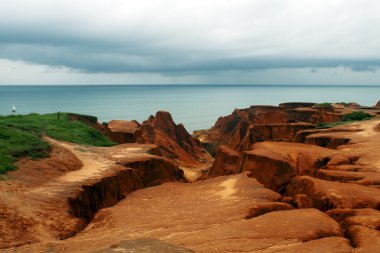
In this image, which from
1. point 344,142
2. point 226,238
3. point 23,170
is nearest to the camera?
point 226,238

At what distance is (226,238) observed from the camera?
12.6 m

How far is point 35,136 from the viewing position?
28641mm

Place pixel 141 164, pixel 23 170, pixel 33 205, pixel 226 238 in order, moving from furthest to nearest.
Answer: pixel 141 164, pixel 23 170, pixel 33 205, pixel 226 238

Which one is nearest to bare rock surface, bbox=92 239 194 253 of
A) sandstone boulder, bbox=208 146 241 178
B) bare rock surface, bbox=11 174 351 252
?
bare rock surface, bbox=11 174 351 252

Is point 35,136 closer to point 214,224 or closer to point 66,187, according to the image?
point 66,187

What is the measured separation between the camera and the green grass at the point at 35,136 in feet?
77.6

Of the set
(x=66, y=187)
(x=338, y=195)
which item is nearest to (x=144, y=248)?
(x=338, y=195)

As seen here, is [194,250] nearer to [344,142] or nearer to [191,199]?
[191,199]

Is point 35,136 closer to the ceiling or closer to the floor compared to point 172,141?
closer to the ceiling

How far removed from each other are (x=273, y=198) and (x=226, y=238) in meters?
5.07

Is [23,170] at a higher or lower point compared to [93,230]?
higher

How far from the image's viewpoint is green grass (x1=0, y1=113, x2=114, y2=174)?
2366 cm

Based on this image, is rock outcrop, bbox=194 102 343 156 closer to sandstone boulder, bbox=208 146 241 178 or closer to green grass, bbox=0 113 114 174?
sandstone boulder, bbox=208 146 241 178

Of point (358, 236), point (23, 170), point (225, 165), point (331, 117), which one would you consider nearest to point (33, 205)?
point (23, 170)
